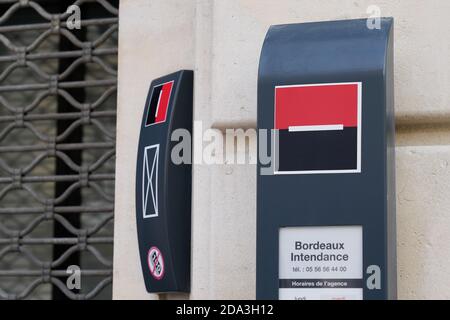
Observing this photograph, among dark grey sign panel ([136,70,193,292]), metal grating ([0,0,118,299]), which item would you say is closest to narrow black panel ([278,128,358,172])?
dark grey sign panel ([136,70,193,292])

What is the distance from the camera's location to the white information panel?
3.73 metres

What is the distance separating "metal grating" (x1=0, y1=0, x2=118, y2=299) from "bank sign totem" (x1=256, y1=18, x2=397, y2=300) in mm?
1515

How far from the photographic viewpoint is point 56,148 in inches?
211

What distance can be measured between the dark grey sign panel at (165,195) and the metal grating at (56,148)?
0.64 meters

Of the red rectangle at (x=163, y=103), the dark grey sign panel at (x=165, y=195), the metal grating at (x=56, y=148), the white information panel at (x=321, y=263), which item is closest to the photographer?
the white information panel at (x=321, y=263)

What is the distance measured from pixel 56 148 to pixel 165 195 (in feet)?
3.67

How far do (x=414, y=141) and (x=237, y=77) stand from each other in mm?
768

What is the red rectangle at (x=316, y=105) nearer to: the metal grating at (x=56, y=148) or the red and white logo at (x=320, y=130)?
the red and white logo at (x=320, y=130)

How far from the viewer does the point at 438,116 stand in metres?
4.11

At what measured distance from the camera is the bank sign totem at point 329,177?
3.74 m

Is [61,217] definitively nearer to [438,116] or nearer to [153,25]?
[153,25]

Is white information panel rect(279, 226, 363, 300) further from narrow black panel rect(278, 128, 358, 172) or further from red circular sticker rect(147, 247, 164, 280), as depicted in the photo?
red circular sticker rect(147, 247, 164, 280)

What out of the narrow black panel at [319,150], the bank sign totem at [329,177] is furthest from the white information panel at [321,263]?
the narrow black panel at [319,150]
